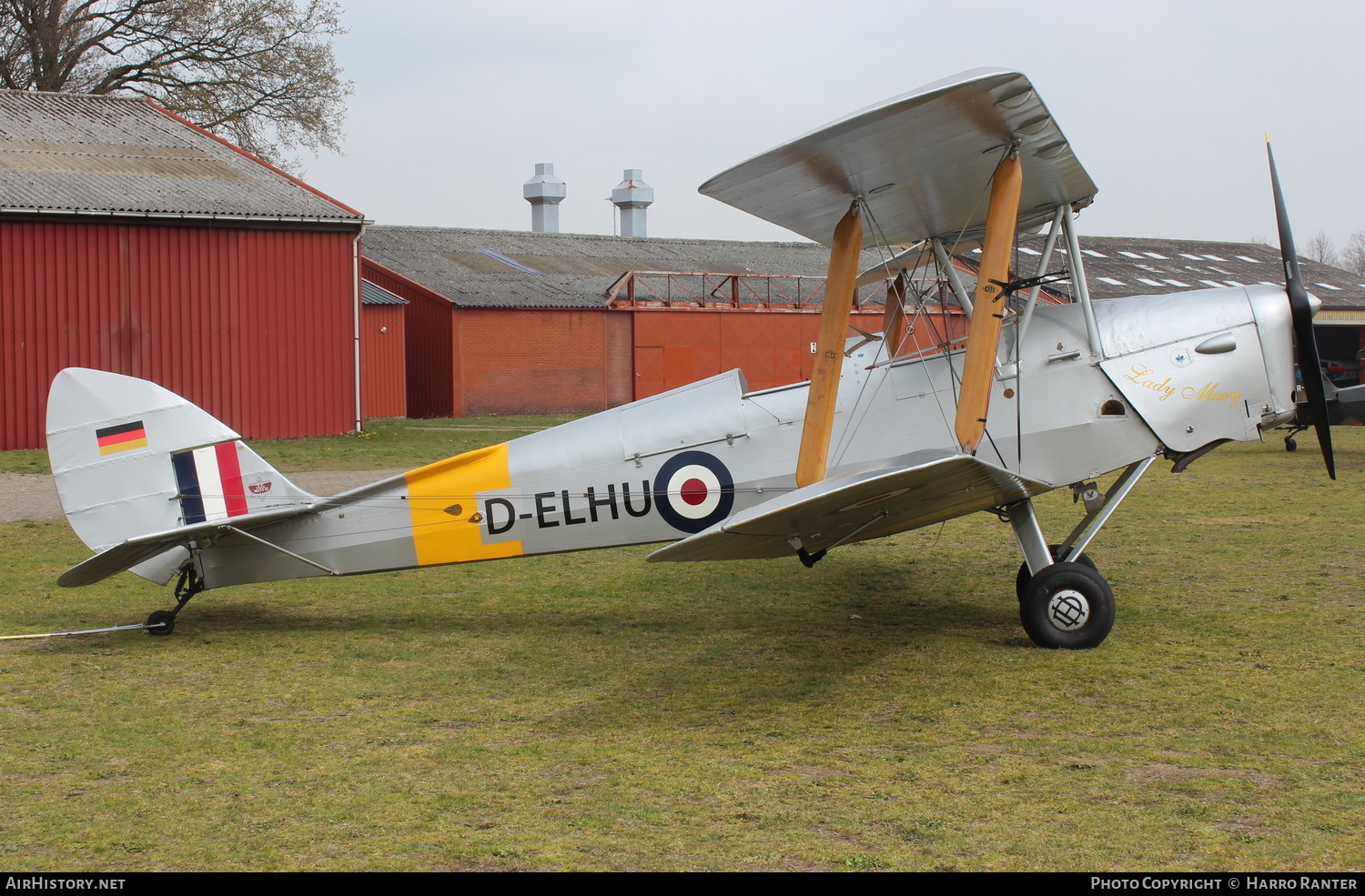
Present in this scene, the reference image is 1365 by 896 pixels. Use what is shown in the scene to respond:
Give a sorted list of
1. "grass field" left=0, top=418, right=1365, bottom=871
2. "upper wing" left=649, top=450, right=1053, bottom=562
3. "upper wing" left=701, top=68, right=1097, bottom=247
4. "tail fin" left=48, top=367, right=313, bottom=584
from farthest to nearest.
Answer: "tail fin" left=48, top=367, right=313, bottom=584, "upper wing" left=701, top=68, right=1097, bottom=247, "upper wing" left=649, top=450, right=1053, bottom=562, "grass field" left=0, top=418, right=1365, bottom=871

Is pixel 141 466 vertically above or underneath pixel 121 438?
underneath

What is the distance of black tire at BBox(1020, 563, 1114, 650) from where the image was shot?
6.74 metres

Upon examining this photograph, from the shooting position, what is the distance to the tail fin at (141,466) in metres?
7.32

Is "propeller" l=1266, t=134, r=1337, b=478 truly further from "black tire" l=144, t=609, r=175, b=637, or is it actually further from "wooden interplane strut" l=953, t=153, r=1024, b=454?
"black tire" l=144, t=609, r=175, b=637

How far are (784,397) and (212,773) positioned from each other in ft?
13.6

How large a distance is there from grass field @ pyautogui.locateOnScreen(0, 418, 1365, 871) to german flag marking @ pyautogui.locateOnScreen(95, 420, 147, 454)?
4.04ft

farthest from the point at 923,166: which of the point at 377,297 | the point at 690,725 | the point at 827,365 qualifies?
the point at 377,297

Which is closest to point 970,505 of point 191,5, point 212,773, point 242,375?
point 212,773

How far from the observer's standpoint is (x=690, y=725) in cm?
558

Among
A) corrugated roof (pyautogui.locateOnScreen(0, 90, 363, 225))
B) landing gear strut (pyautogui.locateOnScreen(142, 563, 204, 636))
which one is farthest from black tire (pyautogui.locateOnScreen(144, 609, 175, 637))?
corrugated roof (pyautogui.locateOnScreen(0, 90, 363, 225))

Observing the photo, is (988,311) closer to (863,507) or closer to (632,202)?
(863,507)

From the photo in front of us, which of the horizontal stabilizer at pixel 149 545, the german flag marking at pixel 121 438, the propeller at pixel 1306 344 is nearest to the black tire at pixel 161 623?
the horizontal stabilizer at pixel 149 545

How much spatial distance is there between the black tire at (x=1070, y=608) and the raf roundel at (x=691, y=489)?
6.55ft

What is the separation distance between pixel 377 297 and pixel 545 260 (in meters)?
8.87
